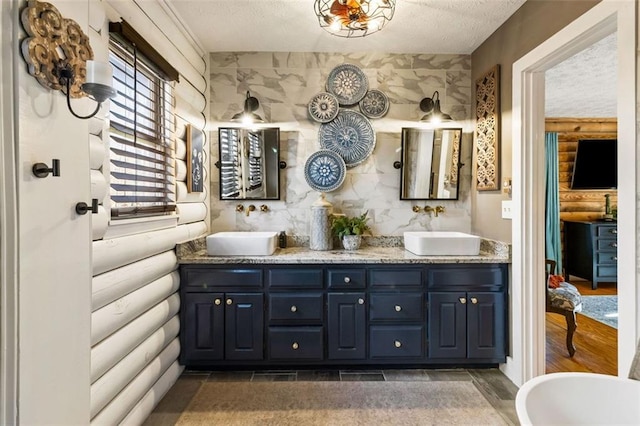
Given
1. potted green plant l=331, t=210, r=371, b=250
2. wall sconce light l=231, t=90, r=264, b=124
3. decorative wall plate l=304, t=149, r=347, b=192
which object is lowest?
potted green plant l=331, t=210, r=371, b=250

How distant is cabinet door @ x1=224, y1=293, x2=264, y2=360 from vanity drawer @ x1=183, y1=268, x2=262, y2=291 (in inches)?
3.4

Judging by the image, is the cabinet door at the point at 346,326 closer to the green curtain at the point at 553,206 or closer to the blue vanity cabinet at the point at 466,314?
the blue vanity cabinet at the point at 466,314

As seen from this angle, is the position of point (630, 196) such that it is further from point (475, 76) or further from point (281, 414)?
point (281, 414)

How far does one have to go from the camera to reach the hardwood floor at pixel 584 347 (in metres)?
2.60

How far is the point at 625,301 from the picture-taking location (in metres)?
1.49

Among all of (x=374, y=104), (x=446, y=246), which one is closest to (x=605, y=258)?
(x=446, y=246)

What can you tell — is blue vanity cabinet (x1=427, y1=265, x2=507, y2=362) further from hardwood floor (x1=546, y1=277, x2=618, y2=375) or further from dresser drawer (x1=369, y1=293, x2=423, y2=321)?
hardwood floor (x1=546, y1=277, x2=618, y2=375)

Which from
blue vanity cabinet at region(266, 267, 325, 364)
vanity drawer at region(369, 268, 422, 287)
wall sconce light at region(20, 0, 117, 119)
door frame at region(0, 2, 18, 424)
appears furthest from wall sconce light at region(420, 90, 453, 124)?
door frame at region(0, 2, 18, 424)

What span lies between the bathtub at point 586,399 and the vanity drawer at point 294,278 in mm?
1617

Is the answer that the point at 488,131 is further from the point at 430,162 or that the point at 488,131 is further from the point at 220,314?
the point at 220,314

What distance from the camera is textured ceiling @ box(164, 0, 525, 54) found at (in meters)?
2.26

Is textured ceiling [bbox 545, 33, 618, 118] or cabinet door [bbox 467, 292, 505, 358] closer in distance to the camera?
cabinet door [bbox 467, 292, 505, 358]

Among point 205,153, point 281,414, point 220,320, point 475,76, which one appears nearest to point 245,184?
point 205,153

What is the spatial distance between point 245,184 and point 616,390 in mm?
2602
